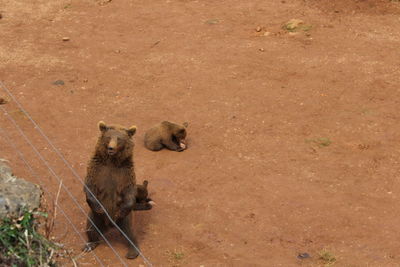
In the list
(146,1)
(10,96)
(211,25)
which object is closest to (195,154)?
(10,96)

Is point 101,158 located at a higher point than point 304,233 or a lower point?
higher

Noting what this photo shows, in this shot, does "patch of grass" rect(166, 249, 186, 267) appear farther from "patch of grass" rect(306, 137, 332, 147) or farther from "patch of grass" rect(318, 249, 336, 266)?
"patch of grass" rect(306, 137, 332, 147)

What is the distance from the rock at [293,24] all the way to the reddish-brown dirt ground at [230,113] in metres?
0.24

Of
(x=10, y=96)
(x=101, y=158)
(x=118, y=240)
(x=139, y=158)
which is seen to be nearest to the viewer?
(x=101, y=158)

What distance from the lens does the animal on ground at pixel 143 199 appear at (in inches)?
302

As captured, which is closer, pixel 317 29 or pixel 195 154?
pixel 195 154

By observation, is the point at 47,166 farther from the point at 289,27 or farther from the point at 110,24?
the point at 289,27

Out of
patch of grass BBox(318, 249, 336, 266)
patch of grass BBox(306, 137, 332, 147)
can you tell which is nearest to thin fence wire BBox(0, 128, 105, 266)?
patch of grass BBox(318, 249, 336, 266)

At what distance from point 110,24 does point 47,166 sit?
613cm

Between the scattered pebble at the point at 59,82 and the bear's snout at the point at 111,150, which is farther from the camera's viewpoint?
the scattered pebble at the point at 59,82

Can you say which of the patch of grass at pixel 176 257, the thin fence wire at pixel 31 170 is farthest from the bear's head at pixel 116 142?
the patch of grass at pixel 176 257

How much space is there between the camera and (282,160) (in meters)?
8.88

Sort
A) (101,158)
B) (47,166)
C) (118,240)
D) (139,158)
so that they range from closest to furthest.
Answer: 1. (101,158)
2. (118,240)
3. (47,166)
4. (139,158)

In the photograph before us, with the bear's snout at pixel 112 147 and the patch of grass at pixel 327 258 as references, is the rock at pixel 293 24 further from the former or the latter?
the bear's snout at pixel 112 147
